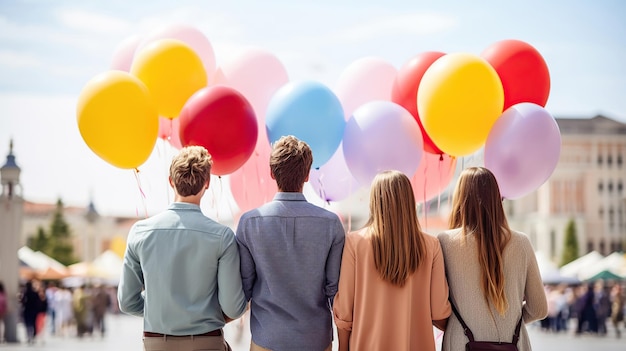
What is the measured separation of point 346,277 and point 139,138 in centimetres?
251

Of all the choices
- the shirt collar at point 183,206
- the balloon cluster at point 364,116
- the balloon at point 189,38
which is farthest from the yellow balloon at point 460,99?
the shirt collar at point 183,206

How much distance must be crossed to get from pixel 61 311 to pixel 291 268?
21.6 m

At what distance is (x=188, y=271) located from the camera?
151 inches

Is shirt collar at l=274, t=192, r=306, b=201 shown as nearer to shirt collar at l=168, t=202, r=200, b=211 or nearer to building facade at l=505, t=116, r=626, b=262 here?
shirt collar at l=168, t=202, r=200, b=211

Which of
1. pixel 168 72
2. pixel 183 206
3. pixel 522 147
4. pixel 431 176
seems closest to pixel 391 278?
pixel 183 206

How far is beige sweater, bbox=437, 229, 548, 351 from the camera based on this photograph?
3.95 m

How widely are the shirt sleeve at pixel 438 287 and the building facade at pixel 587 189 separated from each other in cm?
7337

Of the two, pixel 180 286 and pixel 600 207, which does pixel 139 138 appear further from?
pixel 600 207

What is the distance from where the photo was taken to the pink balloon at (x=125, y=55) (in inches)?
274

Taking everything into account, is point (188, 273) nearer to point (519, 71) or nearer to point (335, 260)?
point (335, 260)

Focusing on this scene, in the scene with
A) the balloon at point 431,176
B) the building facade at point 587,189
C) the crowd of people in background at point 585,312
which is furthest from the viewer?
the building facade at point 587,189

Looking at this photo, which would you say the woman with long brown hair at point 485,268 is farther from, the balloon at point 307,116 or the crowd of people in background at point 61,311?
the crowd of people in background at point 61,311

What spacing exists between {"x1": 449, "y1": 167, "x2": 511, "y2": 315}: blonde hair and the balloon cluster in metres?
1.81

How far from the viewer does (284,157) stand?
12.7ft
